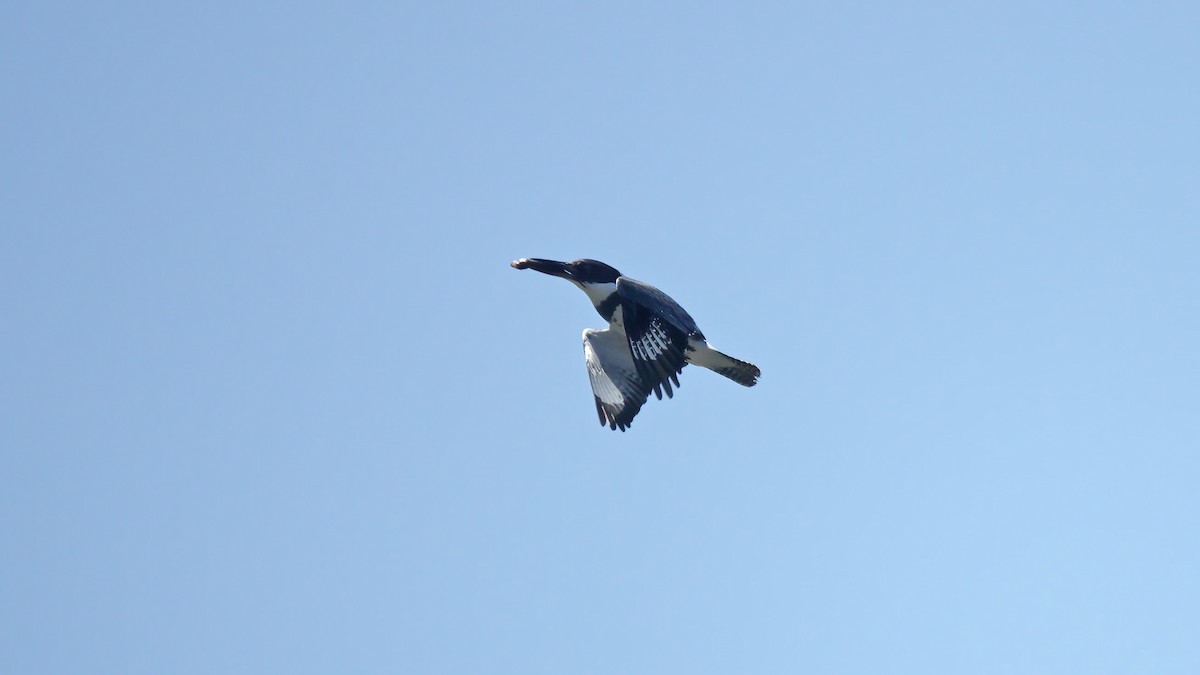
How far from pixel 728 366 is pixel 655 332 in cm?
265

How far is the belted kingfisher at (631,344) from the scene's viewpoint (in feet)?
78.0

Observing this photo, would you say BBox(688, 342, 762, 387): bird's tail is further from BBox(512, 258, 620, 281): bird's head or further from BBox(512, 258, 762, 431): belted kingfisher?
BBox(512, 258, 620, 281): bird's head

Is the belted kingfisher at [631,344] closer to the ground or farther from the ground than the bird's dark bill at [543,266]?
closer to the ground

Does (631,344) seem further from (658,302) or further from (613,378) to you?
(613,378)

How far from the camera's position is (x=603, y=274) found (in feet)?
84.6

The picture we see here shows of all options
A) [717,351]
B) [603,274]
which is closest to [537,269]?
[603,274]

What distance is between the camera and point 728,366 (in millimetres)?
26297

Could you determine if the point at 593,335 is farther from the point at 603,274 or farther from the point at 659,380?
the point at 659,380

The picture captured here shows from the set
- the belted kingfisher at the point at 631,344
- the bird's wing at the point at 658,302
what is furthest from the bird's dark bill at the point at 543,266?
the bird's wing at the point at 658,302

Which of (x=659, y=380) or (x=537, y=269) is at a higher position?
(x=537, y=269)

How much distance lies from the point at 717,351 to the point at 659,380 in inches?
92.8

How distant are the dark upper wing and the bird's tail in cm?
134

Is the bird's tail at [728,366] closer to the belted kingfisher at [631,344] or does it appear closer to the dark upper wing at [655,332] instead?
the belted kingfisher at [631,344]

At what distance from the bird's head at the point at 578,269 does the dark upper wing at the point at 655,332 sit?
0.99 meters
